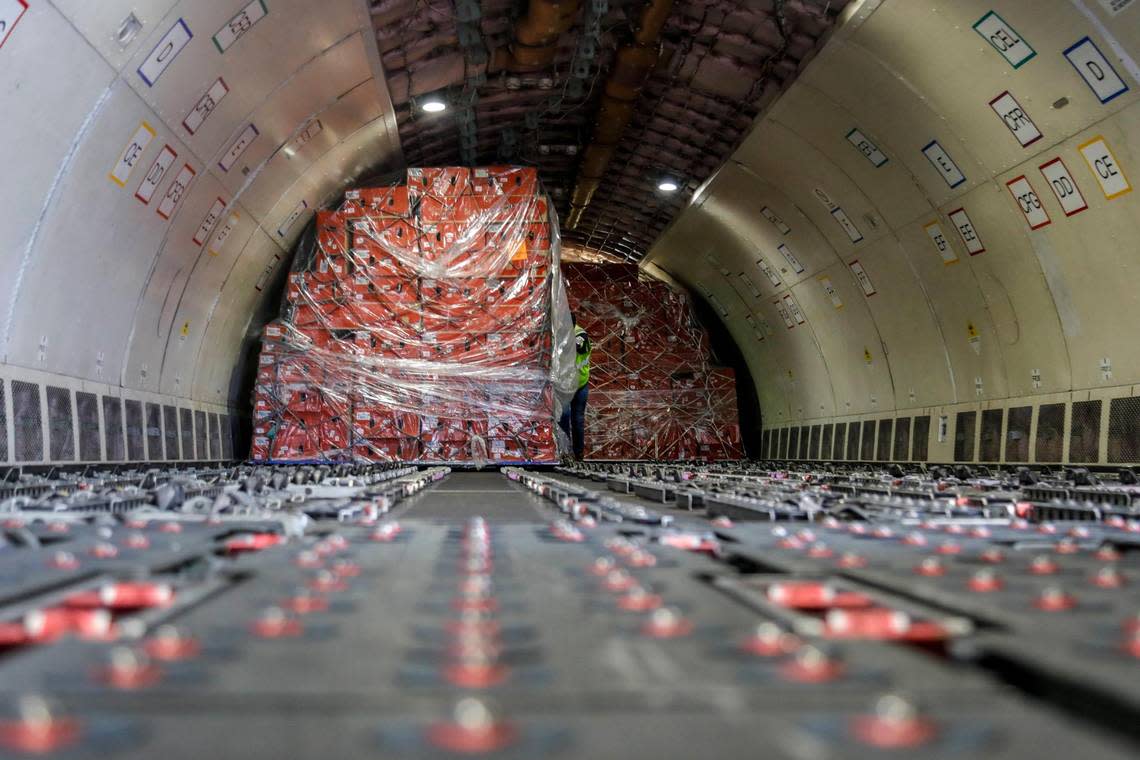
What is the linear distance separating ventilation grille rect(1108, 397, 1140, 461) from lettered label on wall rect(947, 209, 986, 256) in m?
2.46

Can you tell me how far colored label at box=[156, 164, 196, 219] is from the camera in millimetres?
9977

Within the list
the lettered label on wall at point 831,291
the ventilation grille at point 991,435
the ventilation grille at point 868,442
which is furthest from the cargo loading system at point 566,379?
the ventilation grille at point 868,442

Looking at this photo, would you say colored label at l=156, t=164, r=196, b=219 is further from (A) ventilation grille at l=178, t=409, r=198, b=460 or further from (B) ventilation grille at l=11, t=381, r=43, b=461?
(A) ventilation grille at l=178, t=409, r=198, b=460

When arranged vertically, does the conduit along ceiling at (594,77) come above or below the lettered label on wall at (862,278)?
above

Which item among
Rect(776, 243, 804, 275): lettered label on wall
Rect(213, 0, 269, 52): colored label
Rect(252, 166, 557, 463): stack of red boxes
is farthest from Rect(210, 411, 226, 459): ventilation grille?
Rect(776, 243, 804, 275): lettered label on wall

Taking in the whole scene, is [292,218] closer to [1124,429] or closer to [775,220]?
[775,220]

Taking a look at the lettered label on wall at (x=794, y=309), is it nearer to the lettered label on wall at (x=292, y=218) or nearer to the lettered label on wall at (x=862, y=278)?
the lettered label on wall at (x=862, y=278)

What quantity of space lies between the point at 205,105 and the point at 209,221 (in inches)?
92.2

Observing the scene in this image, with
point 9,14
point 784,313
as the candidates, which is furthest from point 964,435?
point 9,14

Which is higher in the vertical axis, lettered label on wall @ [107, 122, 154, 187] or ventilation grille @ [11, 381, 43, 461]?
lettered label on wall @ [107, 122, 154, 187]

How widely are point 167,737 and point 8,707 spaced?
0.14m

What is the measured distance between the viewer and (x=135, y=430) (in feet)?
35.8

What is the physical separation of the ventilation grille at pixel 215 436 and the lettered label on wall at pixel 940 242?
10280 millimetres

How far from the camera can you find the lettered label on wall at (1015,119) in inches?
361
